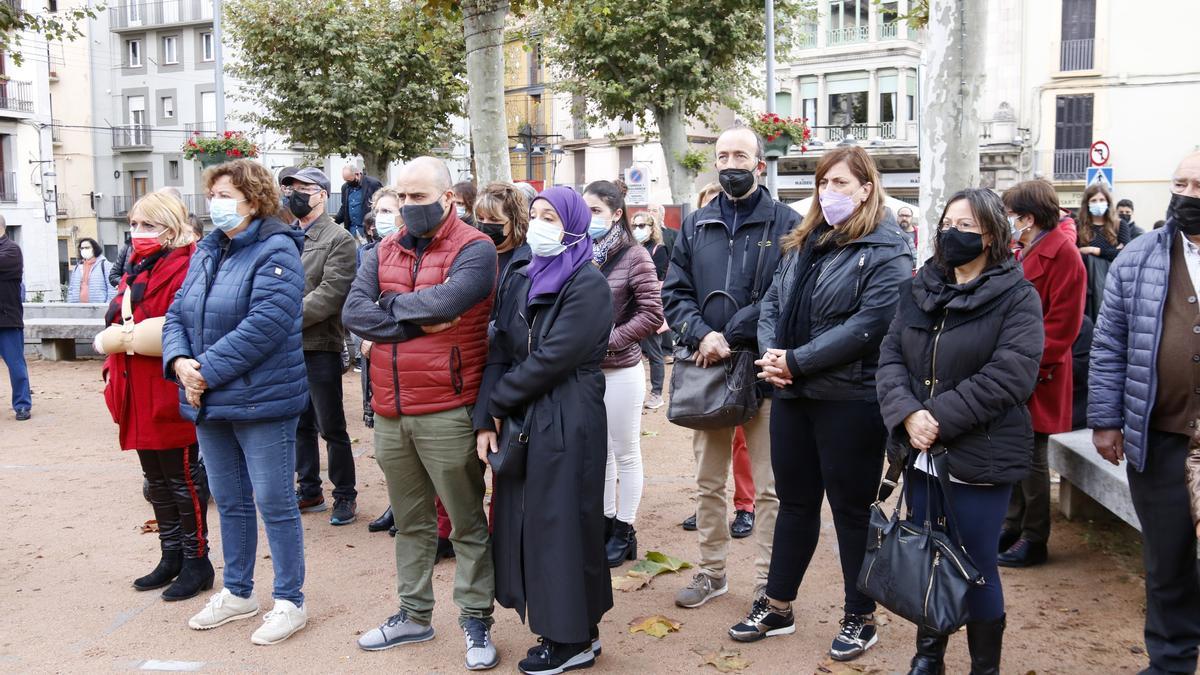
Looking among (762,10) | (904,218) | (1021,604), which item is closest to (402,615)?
(1021,604)

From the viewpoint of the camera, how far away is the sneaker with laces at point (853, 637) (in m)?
4.44

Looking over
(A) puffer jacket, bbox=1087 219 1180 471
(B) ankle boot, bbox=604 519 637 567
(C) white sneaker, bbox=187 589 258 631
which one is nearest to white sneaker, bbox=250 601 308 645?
(C) white sneaker, bbox=187 589 258 631

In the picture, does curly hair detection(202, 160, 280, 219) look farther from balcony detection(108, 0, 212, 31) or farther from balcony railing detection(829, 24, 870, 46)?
balcony detection(108, 0, 212, 31)

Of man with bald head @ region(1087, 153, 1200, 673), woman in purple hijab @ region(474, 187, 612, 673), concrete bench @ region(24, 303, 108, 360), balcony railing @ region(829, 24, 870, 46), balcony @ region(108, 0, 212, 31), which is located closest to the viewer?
man with bald head @ region(1087, 153, 1200, 673)

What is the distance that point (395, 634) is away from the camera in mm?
4695

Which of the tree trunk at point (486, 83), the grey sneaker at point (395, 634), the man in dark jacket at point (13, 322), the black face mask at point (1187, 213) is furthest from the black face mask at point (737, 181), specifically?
the man in dark jacket at point (13, 322)

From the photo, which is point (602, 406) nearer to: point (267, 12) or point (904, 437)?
point (904, 437)

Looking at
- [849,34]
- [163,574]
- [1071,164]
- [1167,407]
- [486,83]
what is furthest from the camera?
[849,34]

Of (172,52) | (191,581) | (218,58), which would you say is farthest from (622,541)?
(172,52)

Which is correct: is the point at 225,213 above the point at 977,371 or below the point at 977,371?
above

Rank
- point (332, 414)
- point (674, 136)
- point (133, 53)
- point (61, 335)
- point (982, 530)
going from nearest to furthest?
point (982, 530) → point (332, 414) → point (61, 335) → point (674, 136) → point (133, 53)

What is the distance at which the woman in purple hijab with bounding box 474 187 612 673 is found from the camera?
13.8 feet

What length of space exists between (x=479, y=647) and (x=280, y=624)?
101cm

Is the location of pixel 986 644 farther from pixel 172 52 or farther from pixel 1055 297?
pixel 172 52
